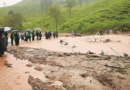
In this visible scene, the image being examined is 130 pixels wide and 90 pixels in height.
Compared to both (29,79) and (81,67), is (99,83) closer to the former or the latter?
(81,67)

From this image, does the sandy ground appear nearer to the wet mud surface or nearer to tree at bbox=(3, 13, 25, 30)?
the wet mud surface

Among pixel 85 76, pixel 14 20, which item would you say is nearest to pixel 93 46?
pixel 85 76

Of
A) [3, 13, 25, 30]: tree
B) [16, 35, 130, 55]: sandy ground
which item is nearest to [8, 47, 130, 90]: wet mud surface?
[16, 35, 130, 55]: sandy ground

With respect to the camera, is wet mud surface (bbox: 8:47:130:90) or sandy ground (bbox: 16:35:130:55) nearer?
wet mud surface (bbox: 8:47:130:90)

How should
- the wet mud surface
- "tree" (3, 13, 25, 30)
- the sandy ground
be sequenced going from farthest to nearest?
"tree" (3, 13, 25, 30)
the sandy ground
the wet mud surface

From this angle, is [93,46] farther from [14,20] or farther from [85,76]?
[14,20]

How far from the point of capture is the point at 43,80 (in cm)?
497

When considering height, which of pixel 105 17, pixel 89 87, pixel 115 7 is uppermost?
pixel 115 7

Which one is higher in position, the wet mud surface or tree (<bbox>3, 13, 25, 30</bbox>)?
tree (<bbox>3, 13, 25, 30</bbox>)

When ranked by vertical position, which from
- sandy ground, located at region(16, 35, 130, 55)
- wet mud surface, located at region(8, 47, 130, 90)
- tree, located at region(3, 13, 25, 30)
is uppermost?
tree, located at region(3, 13, 25, 30)

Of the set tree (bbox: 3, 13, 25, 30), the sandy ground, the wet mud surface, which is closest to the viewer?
the wet mud surface

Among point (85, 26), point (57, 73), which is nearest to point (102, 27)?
point (85, 26)

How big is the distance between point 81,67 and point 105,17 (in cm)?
3851

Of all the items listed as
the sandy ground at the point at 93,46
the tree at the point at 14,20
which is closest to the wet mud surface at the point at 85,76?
the sandy ground at the point at 93,46
